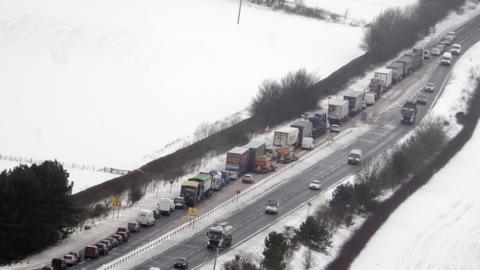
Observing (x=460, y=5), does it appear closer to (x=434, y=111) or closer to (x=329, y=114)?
(x=434, y=111)

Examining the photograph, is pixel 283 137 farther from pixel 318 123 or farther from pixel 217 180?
pixel 217 180

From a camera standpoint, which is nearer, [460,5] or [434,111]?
[434,111]

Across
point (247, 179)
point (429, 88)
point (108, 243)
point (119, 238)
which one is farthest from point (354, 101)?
point (108, 243)

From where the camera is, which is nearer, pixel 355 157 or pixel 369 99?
pixel 355 157

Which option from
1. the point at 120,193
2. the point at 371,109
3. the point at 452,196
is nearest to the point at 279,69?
the point at 371,109

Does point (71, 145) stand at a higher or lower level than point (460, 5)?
lower

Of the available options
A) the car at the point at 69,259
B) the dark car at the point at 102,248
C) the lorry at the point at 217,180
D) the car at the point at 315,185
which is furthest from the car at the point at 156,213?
the car at the point at 315,185

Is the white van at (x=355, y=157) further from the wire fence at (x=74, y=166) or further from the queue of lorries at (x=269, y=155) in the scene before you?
the wire fence at (x=74, y=166)
